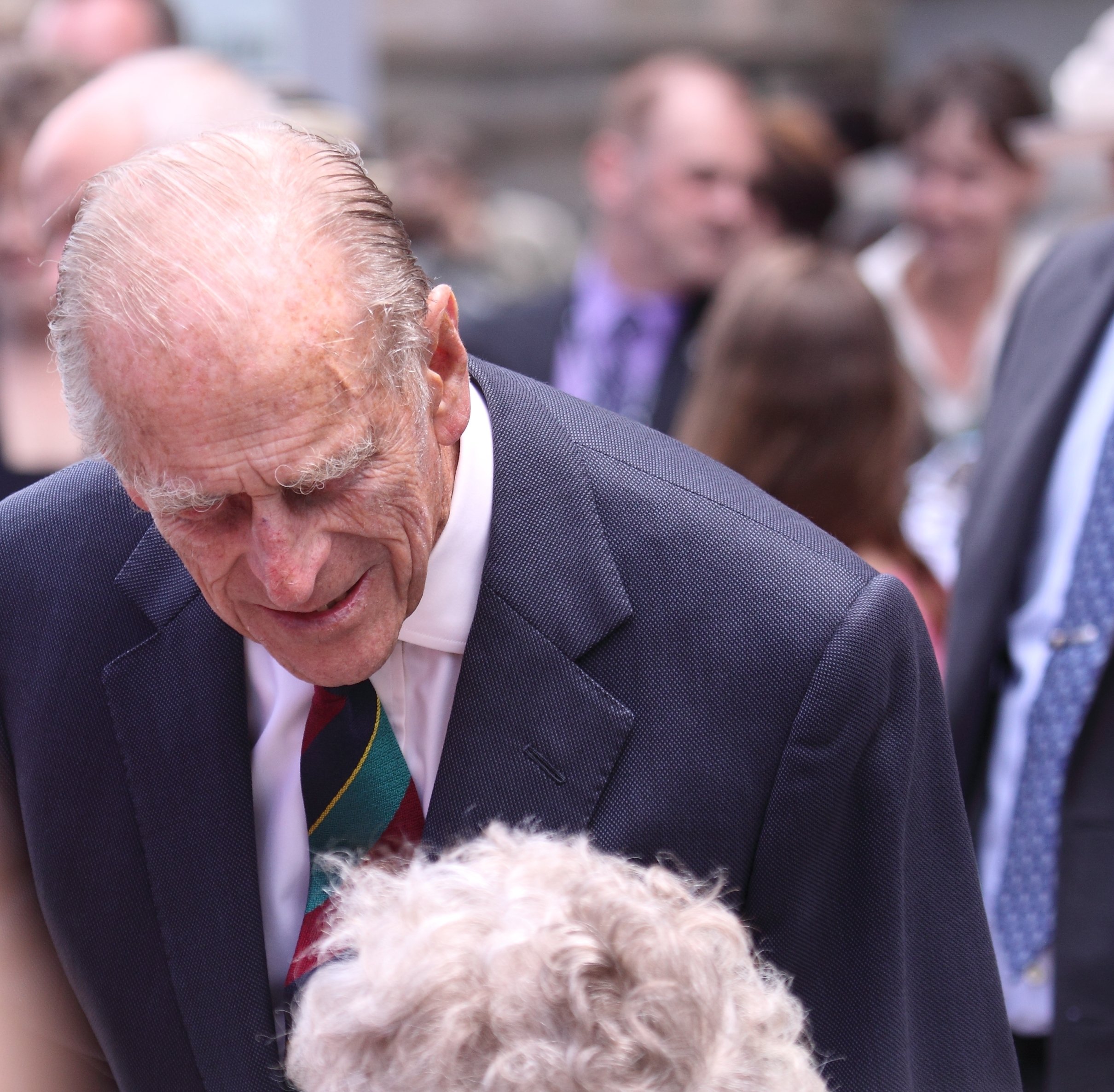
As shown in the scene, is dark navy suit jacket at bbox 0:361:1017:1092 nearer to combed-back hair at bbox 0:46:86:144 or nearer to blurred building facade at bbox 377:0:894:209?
combed-back hair at bbox 0:46:86:144

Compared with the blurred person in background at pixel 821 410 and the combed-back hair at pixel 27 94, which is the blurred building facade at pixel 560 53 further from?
the blurred person in background at pixel 821 410

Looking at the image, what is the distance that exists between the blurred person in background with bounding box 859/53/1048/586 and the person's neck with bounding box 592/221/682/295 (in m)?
0.73

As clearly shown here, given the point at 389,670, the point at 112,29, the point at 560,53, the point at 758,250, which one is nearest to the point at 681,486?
the point at 389,670

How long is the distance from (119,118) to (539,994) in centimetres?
205

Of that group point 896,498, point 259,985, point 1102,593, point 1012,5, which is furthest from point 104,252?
point 1012,5

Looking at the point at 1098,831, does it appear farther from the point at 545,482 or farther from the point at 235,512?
the point at 235,512

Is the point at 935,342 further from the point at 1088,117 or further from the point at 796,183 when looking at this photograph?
the point at 1088,117

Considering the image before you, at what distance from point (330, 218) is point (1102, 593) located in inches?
57.9

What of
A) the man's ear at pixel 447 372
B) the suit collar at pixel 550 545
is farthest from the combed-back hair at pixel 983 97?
the man's ear at pixel 447 372

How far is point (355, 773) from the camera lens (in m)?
1.62

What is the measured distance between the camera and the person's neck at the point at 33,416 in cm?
295

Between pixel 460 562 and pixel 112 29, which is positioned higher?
pixel 112 29

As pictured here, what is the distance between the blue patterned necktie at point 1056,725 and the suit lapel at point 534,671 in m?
1.01

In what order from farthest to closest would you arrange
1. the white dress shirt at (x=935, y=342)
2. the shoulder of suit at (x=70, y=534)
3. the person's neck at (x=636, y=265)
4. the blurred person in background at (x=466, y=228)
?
the blurred person in background at (x=466, y=228) → the white dress shirt at (x=935, y=342) → the person's neck at (x=636, y=265) → the shoulder of suit at (x=70, y=534)
